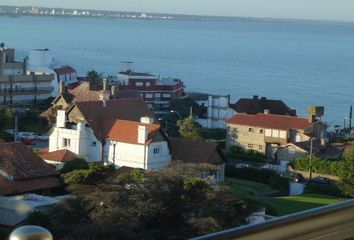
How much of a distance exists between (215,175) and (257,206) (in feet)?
9.13

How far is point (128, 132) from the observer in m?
11.3

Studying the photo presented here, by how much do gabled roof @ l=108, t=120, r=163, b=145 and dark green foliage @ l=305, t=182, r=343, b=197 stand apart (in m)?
2.51

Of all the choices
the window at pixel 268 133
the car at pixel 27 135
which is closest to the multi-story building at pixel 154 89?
the window at pixel 268 133

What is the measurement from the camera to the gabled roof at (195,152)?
1084 centimetres

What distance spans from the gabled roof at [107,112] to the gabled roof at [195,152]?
1.12 m

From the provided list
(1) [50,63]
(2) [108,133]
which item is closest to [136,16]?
(1) [50,63]

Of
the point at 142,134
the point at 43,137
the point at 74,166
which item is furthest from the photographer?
the point at 43,137

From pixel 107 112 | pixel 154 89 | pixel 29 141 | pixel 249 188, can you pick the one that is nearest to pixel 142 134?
pixel 107 112

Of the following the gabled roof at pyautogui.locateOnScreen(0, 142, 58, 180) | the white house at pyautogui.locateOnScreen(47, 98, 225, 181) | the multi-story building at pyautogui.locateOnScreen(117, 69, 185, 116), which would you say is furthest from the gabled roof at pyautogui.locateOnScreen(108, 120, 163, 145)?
the multi-story building at pyautogui.locateOnScreen(117, 69, 185, 116)

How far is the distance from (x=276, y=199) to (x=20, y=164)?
11.1 feet

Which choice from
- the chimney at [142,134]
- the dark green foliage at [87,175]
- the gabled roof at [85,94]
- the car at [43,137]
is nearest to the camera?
the dark green foliage at [87,175]

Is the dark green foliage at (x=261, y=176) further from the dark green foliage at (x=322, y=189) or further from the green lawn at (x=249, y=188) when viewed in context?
the dark green foliage at (x=322, y=189)

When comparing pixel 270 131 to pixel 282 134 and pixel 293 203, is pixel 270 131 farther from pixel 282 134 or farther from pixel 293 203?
pixel 293 203

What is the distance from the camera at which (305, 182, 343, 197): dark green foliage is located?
11492mm
